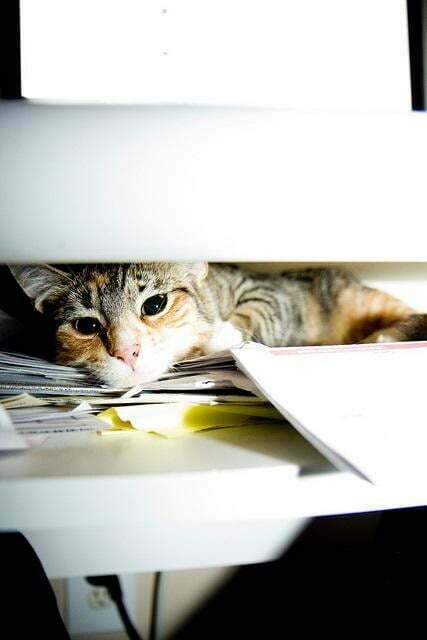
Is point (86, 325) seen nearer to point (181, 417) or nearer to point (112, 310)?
point (112, 310)

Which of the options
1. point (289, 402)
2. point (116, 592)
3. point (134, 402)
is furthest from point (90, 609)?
point (289, 402)

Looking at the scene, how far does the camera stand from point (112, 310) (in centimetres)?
72

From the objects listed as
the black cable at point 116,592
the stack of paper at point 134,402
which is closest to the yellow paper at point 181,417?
the stack of paper at point 134,402

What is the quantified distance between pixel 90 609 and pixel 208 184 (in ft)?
2.82

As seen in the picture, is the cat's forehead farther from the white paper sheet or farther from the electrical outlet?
the electrical outlet

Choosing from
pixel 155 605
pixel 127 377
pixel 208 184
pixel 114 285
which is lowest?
pixel 155 605

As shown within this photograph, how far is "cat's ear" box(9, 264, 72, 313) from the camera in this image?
72 cm

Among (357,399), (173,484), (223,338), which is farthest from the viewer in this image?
(223,338)

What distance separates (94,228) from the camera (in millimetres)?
488

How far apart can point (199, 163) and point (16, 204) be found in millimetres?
195

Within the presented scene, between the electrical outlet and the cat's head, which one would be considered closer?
the cat's head

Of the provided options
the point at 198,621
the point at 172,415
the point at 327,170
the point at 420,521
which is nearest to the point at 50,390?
the point at 172,415

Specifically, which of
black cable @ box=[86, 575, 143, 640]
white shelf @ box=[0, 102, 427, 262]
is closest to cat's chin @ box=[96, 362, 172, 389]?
white shelf @ box=[0, 102, 427, 262]

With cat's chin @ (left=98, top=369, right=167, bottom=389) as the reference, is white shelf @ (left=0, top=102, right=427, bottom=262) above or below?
above
